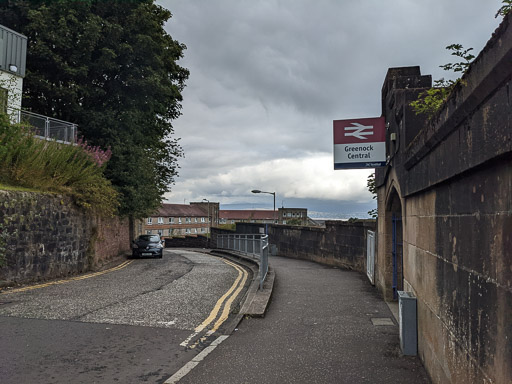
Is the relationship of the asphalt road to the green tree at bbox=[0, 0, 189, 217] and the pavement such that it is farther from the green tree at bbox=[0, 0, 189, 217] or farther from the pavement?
the green tree at bbox=[0, 0, 189, 217]

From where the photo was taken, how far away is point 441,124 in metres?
4.01

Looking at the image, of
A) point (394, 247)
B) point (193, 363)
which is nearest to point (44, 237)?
point (193, 363)

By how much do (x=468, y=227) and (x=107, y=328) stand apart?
5826 mm

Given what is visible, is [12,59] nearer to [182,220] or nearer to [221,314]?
[221,314]

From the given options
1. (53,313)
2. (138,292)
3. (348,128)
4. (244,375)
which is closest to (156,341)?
(244,375)

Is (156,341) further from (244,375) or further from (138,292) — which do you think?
(138,292)

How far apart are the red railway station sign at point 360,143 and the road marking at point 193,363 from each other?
16.9 feet

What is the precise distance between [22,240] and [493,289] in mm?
11761

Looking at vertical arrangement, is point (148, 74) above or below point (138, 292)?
above

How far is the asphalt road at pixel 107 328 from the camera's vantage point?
16.4 ft

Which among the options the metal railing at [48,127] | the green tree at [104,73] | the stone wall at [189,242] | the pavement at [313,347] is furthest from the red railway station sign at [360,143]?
the stone wall at [189,242]

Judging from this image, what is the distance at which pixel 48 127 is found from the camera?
18359 millimetres

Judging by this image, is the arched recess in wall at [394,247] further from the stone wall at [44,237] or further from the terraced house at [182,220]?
the terraced house at [182,220]

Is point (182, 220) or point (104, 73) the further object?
point (182, 220)
